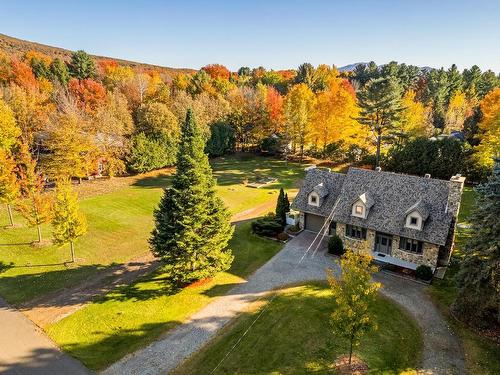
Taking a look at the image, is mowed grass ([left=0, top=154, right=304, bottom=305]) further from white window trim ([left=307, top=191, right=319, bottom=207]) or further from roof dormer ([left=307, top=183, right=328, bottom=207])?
roof dormer ([left=307, top=183, right=328, bottom=207])

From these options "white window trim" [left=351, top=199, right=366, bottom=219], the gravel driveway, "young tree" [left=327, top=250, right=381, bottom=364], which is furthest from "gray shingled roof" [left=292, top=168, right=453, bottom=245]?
"young tree" [left=327, top=250, right=381, bottom=364]

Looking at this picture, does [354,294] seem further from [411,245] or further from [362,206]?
[362,206]

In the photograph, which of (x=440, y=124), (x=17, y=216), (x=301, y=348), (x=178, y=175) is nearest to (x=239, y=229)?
(x=178, y=175)

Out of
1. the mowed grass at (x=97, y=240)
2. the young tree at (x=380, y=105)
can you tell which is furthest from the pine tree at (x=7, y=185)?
the young tree at (x=380, y=105)

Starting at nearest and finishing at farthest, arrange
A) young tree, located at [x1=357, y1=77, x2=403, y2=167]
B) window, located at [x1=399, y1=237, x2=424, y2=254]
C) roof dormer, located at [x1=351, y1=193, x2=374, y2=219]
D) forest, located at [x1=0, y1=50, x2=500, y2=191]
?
window, located at [x1=399, y1=237, x2=424, y2=254], roof dormer, located at [x1=351, y1=193, x2=374, y2=219], forest, located at [x1=0, y1=50, x2=500, y2=191], young tree, located at [x1=357, y1=77, x2=403, y2=167]

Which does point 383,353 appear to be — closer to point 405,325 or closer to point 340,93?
point 405,325

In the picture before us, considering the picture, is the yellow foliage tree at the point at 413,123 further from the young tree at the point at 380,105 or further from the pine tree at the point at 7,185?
the pine tree at the point at 7,185

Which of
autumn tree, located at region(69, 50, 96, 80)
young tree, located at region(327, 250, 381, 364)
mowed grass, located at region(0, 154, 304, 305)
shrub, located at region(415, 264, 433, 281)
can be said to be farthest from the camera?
autumn tree, located at region(69, 50, 96, 80)

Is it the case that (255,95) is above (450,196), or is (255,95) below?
above
